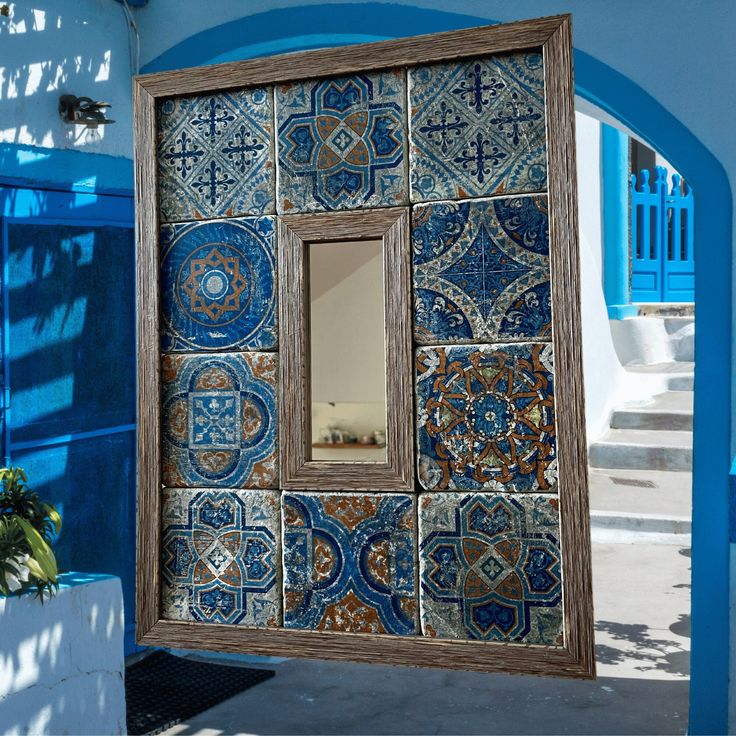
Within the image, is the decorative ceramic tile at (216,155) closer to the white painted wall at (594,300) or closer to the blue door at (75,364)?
the blue door at (75,364)

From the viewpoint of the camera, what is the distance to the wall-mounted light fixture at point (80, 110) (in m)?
4.43

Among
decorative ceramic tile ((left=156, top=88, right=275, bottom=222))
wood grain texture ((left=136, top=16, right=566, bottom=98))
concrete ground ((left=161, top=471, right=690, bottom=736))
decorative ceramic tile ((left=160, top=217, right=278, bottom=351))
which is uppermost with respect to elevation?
wood grain texture ((left=136, top=16, right=566, bottom=98))

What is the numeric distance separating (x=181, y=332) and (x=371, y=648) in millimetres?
860

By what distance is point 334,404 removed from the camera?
248 centimetres

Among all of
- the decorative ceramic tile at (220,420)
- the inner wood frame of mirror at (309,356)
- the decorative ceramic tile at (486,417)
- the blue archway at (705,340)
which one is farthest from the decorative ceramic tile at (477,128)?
the blue archway at (705,340)

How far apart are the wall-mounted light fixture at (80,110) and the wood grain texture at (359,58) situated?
6.77 feet

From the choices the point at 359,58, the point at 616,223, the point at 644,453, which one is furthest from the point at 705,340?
the point at 616,223

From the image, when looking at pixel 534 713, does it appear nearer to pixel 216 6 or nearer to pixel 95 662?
pixel 95 662

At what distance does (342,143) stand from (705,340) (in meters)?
1.78

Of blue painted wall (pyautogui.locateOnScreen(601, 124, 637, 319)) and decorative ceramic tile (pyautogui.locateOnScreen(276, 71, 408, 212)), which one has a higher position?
blue painted wall (pyautogui.locateOnScreen(601, 124, 637, 319))

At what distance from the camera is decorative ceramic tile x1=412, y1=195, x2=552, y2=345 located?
7.41 ft

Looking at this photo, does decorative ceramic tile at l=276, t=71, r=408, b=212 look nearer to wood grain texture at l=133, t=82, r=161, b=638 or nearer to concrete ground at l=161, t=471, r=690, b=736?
wood grain texture at l=133, t=82, r=161, b=638

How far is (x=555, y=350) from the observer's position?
2.24 metres

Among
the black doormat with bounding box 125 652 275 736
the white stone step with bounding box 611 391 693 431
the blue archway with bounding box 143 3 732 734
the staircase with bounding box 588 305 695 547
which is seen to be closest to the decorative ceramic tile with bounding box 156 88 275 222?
the blue archway with bounding box 143 3 732 734
